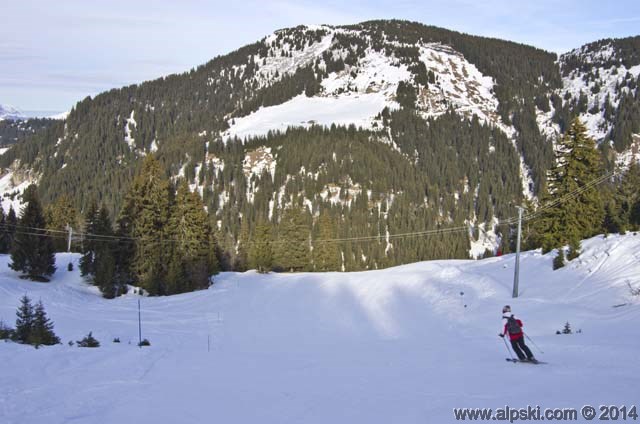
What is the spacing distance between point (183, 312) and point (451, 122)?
163631mm

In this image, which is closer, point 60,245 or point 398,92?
point 60,245

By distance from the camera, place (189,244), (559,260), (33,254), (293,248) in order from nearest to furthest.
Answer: (559,260)
(33,254)
(189,244)
(293,248)

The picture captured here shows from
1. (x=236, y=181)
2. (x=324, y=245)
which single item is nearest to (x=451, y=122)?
(x=236, y=181)

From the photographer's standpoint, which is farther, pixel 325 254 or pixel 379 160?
pixel 379 160

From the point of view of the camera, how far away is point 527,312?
Answer: 25391mm

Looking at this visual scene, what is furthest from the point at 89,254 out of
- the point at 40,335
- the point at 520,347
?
the point at 520,347

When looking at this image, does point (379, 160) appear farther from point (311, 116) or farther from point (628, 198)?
point (628, 198)

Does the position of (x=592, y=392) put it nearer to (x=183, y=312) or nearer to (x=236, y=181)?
(x=183, y=312)

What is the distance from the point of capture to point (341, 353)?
19156 mm

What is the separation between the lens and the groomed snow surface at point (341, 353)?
31.8ft

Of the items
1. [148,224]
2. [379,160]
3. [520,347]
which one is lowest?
[520,347]

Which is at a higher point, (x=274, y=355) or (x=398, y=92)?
(x=398, y=92)

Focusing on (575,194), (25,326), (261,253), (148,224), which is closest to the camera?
(25,326)

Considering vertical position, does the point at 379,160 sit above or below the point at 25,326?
above
